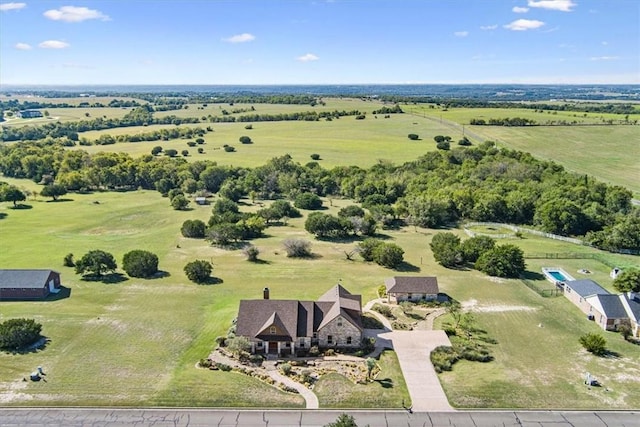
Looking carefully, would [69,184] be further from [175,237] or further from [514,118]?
[514,118]

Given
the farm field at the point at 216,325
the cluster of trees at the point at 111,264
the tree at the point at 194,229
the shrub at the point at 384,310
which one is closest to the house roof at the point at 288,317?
the farm field at the point at 216,325

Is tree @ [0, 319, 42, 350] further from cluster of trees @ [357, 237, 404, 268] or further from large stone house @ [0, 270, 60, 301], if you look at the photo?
cluster of trees @ [357, 237, 404, 268]

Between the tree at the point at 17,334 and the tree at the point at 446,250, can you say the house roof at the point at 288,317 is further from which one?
the tree at the point at 446,250

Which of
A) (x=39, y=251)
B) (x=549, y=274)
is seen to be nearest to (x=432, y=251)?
(x=549, y=274)

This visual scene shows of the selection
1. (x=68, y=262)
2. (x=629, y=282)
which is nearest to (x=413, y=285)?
(x=629, y=282)

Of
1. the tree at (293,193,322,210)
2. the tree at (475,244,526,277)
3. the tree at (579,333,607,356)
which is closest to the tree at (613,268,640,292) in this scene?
the tree at (475,244,526,277)

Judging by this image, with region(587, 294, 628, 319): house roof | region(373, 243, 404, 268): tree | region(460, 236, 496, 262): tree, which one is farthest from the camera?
region(460, 236, 496, 262): tree

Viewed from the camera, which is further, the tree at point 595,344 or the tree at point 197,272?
the tree at point 197,272
